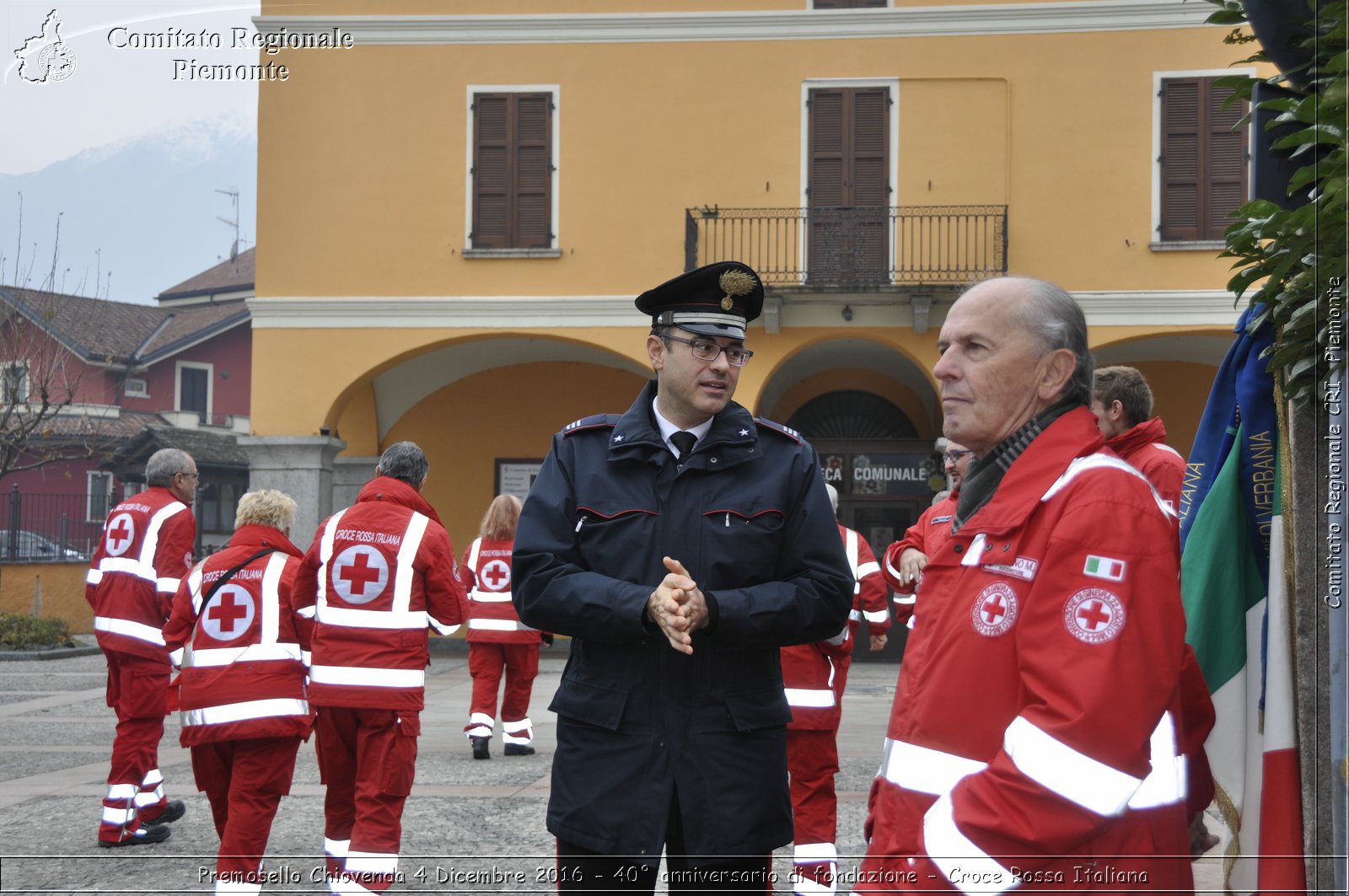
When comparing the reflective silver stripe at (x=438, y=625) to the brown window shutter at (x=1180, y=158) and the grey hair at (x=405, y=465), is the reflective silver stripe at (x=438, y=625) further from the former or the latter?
the brown window shutter at (x=1180, y=158)

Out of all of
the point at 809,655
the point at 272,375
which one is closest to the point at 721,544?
the point at 809,655

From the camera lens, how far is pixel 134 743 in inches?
296

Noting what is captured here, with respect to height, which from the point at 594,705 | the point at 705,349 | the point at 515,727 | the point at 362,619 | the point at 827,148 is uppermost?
the point at 827,148

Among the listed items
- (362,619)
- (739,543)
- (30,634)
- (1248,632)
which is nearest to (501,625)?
(362,619)

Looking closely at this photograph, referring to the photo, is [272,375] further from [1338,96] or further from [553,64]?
[1338,96]

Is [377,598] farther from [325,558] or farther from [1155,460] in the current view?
[1155,460]

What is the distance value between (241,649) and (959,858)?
4454 millimetres

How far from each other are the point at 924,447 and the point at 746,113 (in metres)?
5.34

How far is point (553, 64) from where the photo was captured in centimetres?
1836

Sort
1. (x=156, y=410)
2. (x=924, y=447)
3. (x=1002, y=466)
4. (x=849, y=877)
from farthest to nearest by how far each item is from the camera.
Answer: (x=156, y=410) → (x=924, y=447) → (x=849, y=877) → (x=1002, y=466)

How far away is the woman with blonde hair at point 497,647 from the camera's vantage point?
10680mm

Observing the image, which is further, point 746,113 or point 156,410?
point 156,410

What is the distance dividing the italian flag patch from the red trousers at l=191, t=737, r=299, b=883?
4387mm

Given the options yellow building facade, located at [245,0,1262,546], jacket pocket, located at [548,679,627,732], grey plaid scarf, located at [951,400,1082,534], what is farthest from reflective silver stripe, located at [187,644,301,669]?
yellow building facade, located at [245,0,1262,546]
